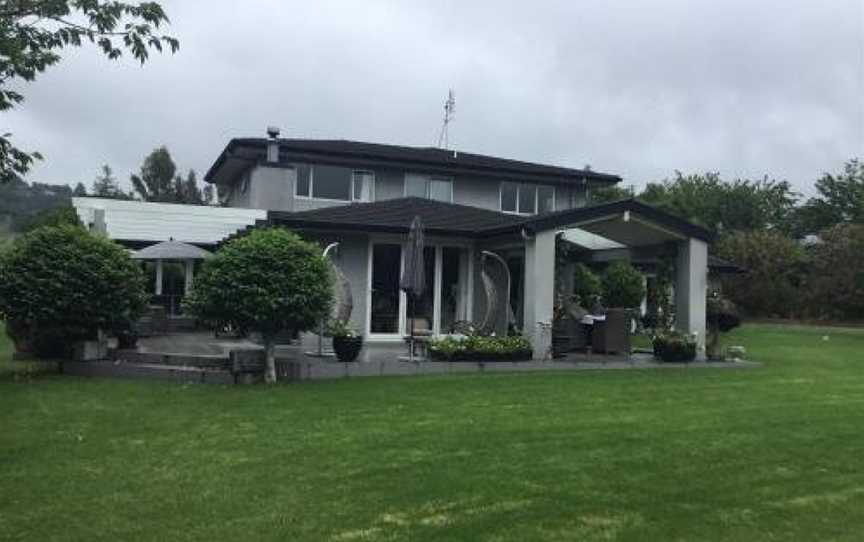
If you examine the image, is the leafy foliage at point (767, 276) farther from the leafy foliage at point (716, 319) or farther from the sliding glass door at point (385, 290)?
the sliding glass door at point (385, 290)

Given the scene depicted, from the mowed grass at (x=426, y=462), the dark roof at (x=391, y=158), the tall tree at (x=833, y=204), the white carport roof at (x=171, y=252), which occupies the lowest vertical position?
the mowed grass at (x=426, y=462)

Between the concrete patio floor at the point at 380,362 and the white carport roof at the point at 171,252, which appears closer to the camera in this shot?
the concrete patio floor at the point at 380,362

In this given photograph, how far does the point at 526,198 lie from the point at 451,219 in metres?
8.67

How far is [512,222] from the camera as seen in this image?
18.2m

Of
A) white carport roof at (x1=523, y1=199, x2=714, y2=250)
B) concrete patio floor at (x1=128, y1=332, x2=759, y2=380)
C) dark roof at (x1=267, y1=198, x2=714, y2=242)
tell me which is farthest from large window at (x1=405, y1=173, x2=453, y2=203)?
concrete patio floor at (x1=128, y1=332, x2=759, y2=380)

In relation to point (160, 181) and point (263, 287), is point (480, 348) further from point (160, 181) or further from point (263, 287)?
point (160, 181)

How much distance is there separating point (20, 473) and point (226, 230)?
1751cm

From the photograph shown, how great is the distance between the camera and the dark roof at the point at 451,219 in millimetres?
17094

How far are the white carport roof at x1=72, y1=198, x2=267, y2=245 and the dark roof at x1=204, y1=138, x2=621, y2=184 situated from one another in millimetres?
2046

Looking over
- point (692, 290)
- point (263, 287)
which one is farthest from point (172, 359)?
point (692, 290)

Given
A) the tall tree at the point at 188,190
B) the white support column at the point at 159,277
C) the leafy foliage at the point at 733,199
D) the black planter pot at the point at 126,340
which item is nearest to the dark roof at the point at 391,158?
the white support column at the point at 159,277

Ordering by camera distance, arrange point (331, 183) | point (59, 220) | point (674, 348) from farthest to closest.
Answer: point (331, 183)
point (59, 220)
point (674, 348)

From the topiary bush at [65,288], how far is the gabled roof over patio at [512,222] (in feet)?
11.9

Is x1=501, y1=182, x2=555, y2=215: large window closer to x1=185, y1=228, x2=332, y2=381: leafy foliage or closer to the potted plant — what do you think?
the potted plant
